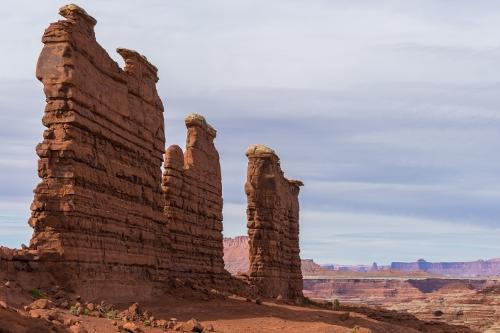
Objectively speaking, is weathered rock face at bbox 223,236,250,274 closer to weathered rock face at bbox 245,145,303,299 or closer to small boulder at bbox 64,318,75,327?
weathered rock face at bbox 245,145,303,299

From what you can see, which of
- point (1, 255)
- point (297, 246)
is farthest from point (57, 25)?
point (297, 246)

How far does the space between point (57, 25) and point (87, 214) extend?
3959 millimetres

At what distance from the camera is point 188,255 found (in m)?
23.2

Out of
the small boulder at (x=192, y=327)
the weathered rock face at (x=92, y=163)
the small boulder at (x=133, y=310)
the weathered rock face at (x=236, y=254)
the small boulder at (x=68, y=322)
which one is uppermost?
the weathered rock face at (x=236, y=254)

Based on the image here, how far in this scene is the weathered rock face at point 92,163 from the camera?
48.1 feet

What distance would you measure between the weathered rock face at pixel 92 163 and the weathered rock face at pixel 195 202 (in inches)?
128

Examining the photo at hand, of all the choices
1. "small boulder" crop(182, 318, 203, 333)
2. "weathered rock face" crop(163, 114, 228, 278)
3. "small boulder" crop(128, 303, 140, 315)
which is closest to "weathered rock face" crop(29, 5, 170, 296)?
"small boulder" crop(128, 303, 140, 315)

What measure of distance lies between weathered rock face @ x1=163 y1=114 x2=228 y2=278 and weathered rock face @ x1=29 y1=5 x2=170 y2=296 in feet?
10.6

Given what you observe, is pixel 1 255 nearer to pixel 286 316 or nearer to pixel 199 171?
pixel 286 316

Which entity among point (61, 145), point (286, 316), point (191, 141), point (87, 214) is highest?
point (191, 141)

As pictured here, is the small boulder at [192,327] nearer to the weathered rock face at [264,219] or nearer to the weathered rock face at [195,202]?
the weathered rock face at [195,202]

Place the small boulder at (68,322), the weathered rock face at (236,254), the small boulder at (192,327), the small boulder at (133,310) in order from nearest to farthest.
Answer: the small boulder at (68,322)
the small boulder at (192,327)
the small boulder at (133,310)
the weathered rock face at (236,254)

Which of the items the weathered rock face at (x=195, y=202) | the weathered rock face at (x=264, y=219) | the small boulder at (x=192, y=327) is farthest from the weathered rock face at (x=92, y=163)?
the weathered rock face at (x=264, y=219)

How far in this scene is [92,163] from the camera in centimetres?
1564
